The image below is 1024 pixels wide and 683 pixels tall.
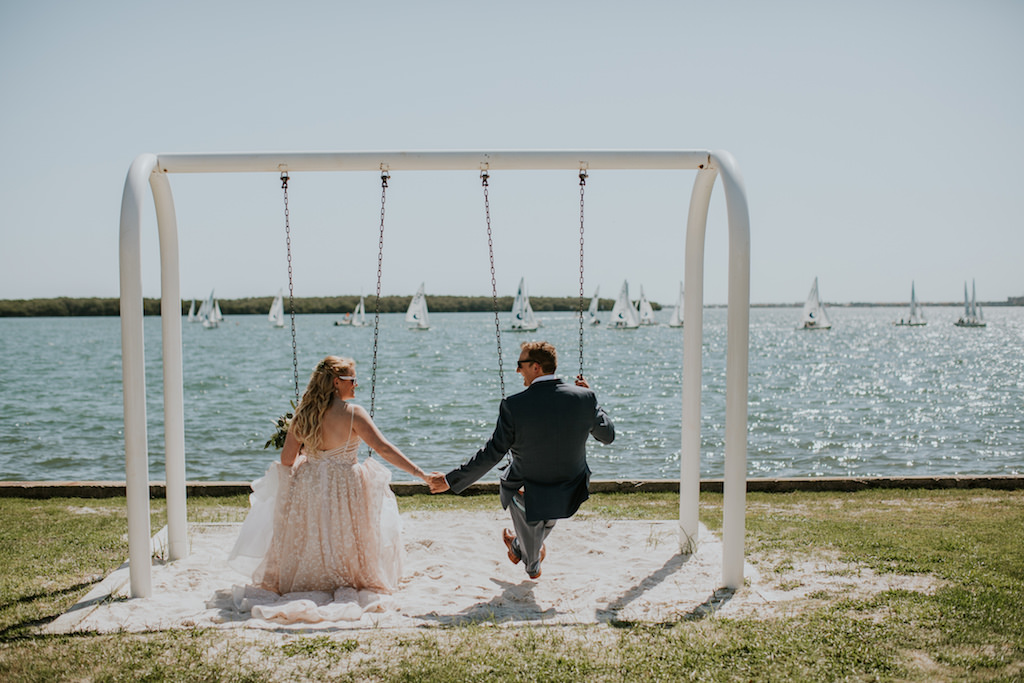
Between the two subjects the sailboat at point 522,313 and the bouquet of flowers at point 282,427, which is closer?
the bouquet of flowers at point 282,427

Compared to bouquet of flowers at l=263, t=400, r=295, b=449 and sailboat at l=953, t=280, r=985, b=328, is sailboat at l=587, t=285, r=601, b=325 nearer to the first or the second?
sailboat at l=953, t=280, r=985, b=328

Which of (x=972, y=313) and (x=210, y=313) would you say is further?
(x=972, y=313)

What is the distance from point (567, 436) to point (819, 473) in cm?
1098

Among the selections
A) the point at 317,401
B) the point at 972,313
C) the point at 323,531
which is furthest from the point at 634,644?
the point at 972,313

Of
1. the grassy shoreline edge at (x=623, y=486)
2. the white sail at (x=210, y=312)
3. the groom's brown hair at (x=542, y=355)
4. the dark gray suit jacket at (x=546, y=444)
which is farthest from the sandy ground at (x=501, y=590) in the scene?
the white sail at (x=210, y=312)

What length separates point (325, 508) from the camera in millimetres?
5574

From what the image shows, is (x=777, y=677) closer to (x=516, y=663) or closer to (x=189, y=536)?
(x=516, y=663)

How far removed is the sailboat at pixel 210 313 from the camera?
8631 centimetres

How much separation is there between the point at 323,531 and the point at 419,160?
267 cm

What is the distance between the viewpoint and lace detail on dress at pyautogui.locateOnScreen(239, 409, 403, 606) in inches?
220

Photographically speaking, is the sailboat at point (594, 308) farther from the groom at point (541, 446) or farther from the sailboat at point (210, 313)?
the groom at point (541, 446)

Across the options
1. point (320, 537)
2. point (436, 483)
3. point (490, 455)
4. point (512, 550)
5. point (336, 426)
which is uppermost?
point (336, 426)

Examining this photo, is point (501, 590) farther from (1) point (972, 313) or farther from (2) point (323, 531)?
(1) point (972, 313)

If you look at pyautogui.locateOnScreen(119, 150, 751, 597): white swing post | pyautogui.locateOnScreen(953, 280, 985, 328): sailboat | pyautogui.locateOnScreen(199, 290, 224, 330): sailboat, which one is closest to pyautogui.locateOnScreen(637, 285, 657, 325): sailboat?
pyautogui.locateOnScreen(953, 280, 985, 328): sailboat
